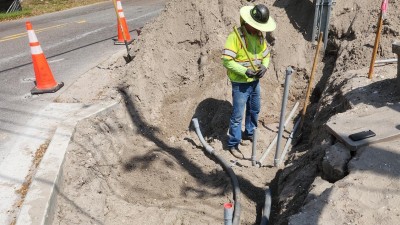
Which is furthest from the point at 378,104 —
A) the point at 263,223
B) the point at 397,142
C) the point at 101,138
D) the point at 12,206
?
the point at 12,206

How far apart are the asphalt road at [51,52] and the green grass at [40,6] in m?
0.79

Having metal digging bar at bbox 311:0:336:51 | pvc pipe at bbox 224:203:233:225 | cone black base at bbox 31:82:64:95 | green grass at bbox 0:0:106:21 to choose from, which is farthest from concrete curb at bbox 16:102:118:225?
green grass at bbox 0:0:106:21

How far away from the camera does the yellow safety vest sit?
4.45 m

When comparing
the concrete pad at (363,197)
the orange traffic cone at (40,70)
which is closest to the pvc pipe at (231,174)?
the concrete pad at (363,197)

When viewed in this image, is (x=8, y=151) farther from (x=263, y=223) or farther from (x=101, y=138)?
(x=263, y=223)

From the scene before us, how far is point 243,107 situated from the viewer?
4797 millimetres

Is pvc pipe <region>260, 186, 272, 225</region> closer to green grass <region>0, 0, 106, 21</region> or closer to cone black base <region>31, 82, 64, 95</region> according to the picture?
cone black base <region>31, 82, 64, 95</region>

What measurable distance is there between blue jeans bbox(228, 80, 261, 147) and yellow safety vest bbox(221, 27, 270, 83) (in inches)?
5.6

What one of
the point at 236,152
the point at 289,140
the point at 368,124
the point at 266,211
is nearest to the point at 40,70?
the point at 236,152

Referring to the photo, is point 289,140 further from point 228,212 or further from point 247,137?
point 228,212

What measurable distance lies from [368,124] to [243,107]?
5.39 ft

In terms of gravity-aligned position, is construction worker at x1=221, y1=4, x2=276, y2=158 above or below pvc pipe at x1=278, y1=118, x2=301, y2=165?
above

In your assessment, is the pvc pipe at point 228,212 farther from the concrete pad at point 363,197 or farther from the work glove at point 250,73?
the work glove at point 250,73

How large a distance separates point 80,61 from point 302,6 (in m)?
4.52
